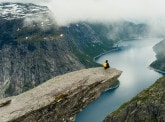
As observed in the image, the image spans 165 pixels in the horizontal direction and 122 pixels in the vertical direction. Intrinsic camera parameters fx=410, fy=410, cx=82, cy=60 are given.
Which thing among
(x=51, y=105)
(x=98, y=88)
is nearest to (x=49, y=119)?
(x=51, y=105)

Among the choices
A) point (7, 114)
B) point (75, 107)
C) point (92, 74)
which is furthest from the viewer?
point (92, 74)

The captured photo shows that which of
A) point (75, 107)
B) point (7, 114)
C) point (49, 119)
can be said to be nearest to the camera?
point (7, 114)

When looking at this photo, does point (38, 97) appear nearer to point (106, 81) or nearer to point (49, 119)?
point (49, 119)

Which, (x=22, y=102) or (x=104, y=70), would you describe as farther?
(x=104, y=70)

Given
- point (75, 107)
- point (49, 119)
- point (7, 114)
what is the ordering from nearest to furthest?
point (7, 114) < point (49, 119) < point (75, 107)

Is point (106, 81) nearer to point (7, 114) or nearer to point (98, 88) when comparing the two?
point (98, 88)

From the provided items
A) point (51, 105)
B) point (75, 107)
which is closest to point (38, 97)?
point (51, 105)
